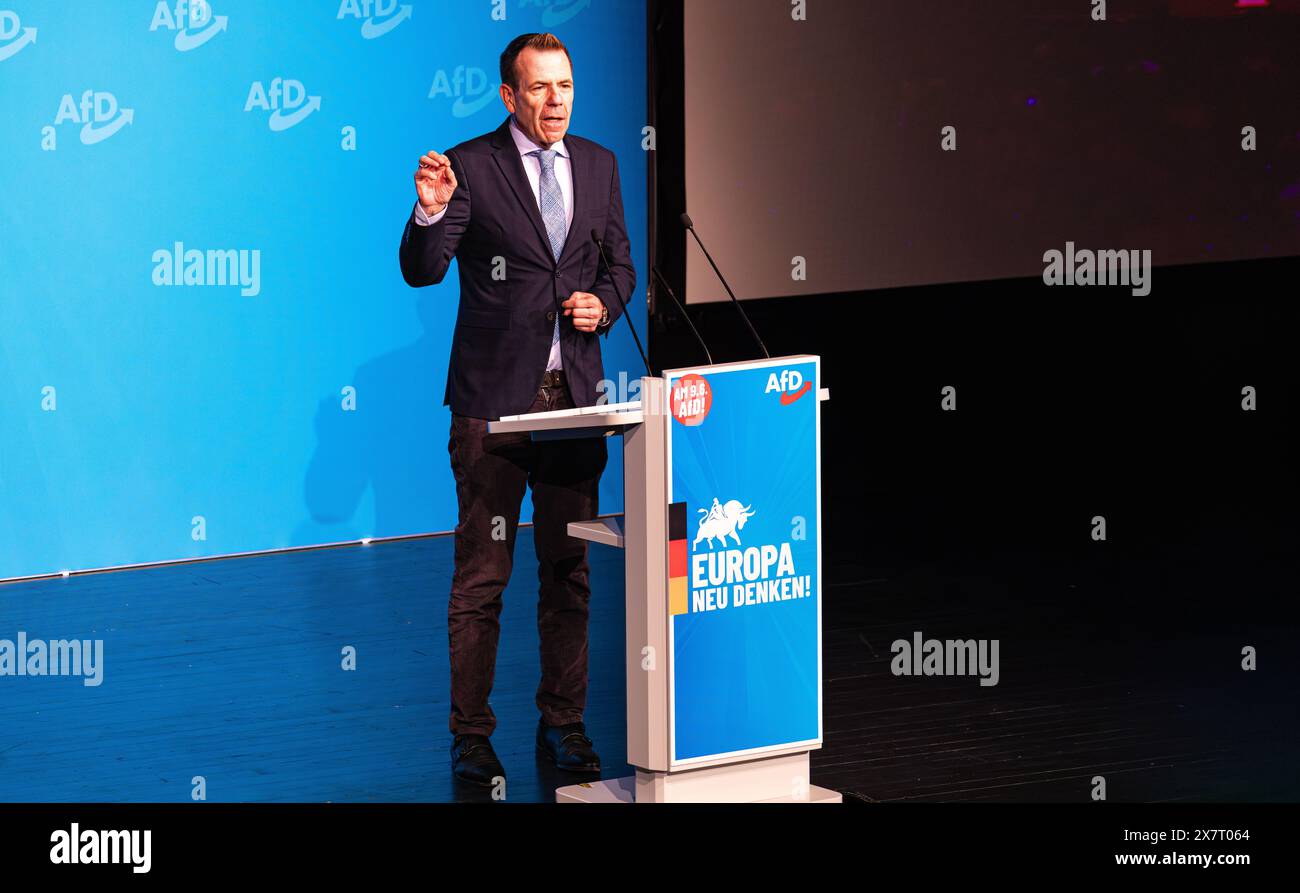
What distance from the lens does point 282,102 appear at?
6.36m

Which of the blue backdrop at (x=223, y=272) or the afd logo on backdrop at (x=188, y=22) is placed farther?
the afd logo on backdrop at (x=188, y=22)

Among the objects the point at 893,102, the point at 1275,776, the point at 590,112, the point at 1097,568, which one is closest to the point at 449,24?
the point at 590,112

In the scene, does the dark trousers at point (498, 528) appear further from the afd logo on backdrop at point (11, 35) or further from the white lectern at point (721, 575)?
the afd logo on backdrop at point (11, 35)

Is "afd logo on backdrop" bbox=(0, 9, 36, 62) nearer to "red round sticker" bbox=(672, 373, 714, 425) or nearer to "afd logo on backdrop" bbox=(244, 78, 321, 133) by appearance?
"afd logo on backdrop" bbox=(244, 78, 321, 133)

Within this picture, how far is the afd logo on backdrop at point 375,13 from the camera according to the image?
648 centimetres

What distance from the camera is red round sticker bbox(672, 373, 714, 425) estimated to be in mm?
3178

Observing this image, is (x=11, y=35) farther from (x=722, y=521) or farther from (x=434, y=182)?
(x=722, y=521)

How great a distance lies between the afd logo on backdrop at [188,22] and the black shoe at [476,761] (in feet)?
11.1

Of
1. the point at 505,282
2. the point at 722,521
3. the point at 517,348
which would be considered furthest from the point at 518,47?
the point at 722,521

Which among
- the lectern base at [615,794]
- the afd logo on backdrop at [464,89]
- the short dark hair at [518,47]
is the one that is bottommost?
the lectern base at [615,794]

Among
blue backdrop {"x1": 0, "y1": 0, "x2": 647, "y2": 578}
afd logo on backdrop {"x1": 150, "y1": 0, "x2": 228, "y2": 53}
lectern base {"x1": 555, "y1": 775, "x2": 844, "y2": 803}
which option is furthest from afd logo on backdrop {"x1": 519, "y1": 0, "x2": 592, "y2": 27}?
lectern base {"x1": 555, "y1": 775, "x2": 844, "y2": 803}

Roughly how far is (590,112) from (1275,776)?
171 inches
